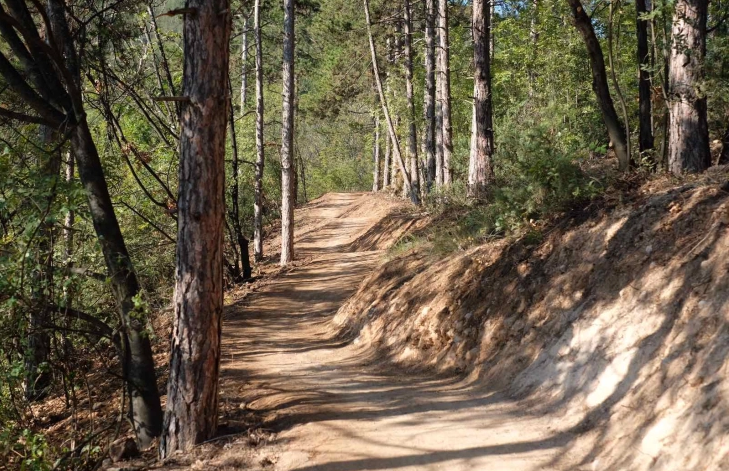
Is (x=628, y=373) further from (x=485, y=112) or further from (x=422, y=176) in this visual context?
(x=422, y=176)

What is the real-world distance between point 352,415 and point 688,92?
6.17 metres

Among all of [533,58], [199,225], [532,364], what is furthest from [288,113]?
[532,364]

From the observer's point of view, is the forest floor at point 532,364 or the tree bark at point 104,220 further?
the tree bark at point 104,220

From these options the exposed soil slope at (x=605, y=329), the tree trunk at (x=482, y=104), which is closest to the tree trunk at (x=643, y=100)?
the exposed soil slope at (x=605, y=329)

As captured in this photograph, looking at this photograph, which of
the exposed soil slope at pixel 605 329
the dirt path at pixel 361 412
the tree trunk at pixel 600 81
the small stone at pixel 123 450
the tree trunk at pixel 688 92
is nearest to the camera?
the exposed soil slope at pixel 605 329

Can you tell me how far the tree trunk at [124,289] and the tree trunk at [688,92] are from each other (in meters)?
7.09

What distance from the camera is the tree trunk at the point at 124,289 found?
7.04 m

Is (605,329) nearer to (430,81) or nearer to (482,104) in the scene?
(482,104)

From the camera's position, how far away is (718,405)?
4609mm

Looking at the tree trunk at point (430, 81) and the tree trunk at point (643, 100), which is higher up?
the tree trunk at point (430, 81)

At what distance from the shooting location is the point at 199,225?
19.8 ft

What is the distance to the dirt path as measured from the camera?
18.5 ft

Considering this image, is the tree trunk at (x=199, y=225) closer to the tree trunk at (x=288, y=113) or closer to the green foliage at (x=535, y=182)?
the green foliage at (x=535, y=182)

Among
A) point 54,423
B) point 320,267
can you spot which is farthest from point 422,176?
point 54,423
